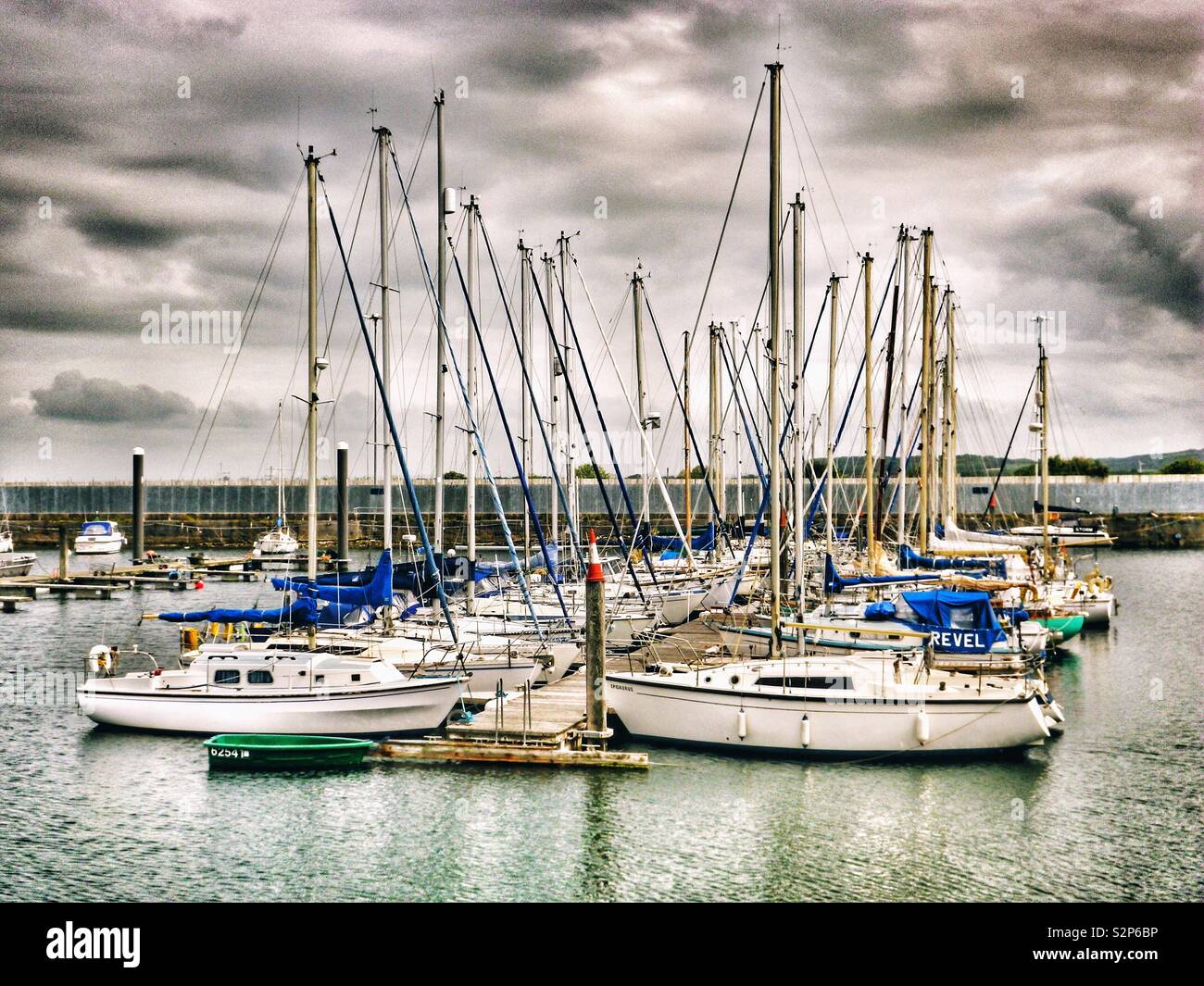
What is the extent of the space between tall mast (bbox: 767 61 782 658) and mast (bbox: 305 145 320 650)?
8.73m

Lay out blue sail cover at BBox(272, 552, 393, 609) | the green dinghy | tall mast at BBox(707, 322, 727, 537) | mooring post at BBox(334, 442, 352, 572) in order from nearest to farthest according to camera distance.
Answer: the green dinghy < blue sail cover at BBox(272, 552, 393, 609) < mooring post at BBox(334, 442, 352, 572) < tall mast at BBox(707, 322, 727, 537)

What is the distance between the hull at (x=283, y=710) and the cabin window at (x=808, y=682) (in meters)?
6.00

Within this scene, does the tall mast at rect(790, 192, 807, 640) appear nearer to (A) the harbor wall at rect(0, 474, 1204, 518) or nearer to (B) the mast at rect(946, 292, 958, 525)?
(B) the mast at rect(946, 292, 958, 525)

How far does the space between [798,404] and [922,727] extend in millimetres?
8001

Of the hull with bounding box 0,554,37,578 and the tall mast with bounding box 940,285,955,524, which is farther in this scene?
the hull with bounding box 0,554,37,578

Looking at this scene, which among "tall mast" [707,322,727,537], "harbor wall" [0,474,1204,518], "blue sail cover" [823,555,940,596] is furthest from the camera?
"harbor wall" [0,474,1204,518]

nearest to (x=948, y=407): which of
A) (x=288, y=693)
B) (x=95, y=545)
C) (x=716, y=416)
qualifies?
(x=716, y=416)

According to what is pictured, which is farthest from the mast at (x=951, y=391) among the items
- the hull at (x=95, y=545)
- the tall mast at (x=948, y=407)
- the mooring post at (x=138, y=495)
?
the hull at (x=95, y=545)

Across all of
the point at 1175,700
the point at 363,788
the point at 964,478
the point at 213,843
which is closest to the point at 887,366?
the point at 1175,700

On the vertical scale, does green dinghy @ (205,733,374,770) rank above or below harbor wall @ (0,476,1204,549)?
below

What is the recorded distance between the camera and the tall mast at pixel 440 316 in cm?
2658

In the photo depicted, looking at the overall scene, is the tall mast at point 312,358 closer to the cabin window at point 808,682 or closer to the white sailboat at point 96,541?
the cabin window at point 808,682

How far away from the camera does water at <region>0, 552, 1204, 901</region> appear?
570 inches

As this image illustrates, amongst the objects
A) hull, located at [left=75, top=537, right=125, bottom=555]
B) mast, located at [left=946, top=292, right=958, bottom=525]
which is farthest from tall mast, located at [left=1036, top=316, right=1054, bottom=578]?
hull, located at [left=75, top=537, right=125, bottom=555]
